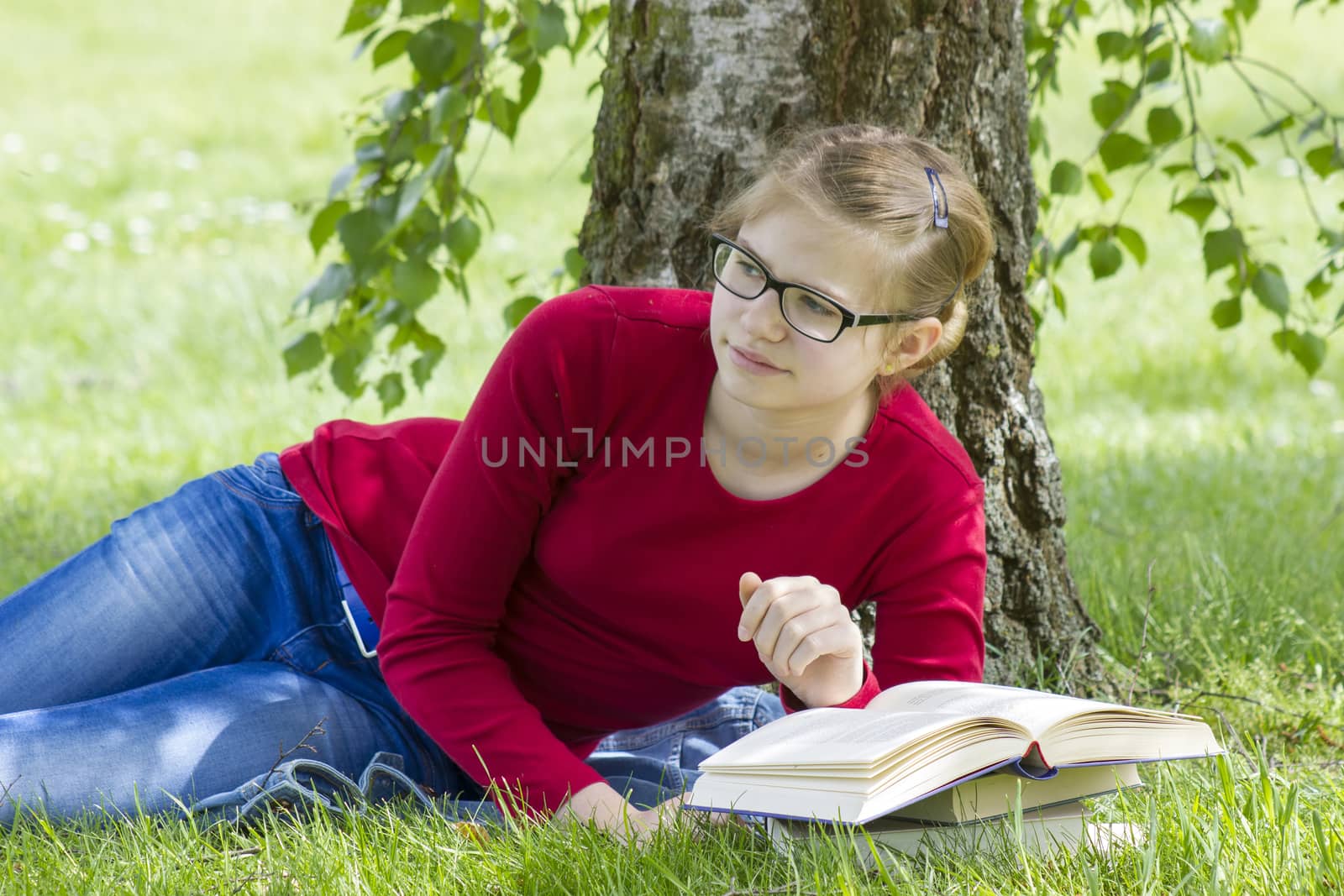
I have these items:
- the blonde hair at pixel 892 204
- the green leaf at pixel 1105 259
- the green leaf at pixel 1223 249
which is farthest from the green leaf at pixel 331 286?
the green leaf at pixel 1223 249

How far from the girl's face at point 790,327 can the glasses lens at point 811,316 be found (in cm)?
1

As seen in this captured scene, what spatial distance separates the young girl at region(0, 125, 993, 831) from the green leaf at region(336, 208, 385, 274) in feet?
2.43

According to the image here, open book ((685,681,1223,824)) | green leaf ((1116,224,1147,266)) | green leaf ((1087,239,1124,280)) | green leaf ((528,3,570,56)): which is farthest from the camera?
green leaf ((1116,224,1147,266))

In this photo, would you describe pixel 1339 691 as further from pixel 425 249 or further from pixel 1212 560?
pixel 425 249

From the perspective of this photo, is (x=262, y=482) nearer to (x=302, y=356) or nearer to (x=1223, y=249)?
(x=302, y=356)

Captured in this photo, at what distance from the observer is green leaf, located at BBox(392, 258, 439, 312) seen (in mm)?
2830

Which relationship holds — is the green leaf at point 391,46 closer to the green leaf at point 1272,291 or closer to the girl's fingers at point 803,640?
the girl's fingers at point 803,640

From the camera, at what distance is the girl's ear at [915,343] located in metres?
1.88

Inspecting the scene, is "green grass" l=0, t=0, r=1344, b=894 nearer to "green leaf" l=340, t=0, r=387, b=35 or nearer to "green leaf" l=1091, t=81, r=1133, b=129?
"green leaf" l=1091, t=81, r=1133, b=129

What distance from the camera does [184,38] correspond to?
15.6 meters

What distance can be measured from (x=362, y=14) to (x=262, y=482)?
127 cm

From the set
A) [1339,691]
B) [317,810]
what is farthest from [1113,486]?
[317,810]

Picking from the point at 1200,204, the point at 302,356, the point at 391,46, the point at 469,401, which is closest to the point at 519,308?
the point at 302,356

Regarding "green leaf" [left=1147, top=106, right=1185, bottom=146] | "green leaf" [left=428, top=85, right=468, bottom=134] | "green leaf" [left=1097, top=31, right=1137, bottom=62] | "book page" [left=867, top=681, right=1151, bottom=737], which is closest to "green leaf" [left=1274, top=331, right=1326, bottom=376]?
"green leaf" [left=1147, top=106, right=1185, bottom=146]
